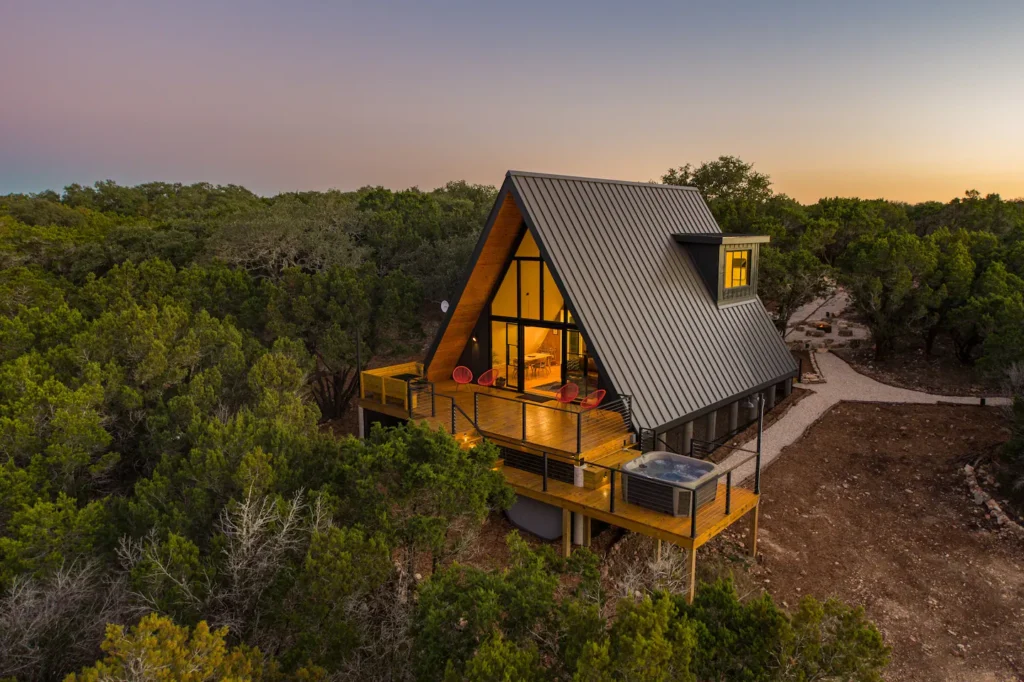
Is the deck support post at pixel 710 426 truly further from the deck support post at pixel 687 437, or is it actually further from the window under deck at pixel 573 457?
the window under deck at pixel 573 457

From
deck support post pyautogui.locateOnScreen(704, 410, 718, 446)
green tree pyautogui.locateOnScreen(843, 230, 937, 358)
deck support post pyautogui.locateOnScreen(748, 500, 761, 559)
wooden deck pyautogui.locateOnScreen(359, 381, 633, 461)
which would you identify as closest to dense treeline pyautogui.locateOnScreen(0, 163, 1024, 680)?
wooden deck pyautogui.locateOnScreen(359, 381, 633, 461)

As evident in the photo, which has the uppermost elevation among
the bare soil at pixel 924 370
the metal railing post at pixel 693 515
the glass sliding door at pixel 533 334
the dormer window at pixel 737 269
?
the dormer window at pixel 737 269

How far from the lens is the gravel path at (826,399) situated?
13.4 metres

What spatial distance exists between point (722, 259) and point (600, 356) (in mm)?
5632

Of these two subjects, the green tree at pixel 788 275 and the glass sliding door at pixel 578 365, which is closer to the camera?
the glass sliding door at pixel 578 365

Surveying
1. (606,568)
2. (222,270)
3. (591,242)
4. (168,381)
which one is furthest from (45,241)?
(606,568)

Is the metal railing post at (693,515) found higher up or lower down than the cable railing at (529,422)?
lower down

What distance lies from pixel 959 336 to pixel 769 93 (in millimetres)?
11298

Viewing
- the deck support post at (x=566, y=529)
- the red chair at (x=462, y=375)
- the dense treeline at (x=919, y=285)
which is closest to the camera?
the deck support post at (x=566, y=529)

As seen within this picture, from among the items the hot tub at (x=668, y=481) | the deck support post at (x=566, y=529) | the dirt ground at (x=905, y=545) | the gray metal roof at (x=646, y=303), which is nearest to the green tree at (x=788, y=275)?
the gray metal roof at (x=646, y=303)

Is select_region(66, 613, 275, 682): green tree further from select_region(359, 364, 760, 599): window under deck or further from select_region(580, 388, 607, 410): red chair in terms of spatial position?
select_region(580, 388, 607, 410): red chair

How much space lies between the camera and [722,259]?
556 inches

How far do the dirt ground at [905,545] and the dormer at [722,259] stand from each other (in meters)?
4.01

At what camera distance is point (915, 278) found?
20.3 metres
